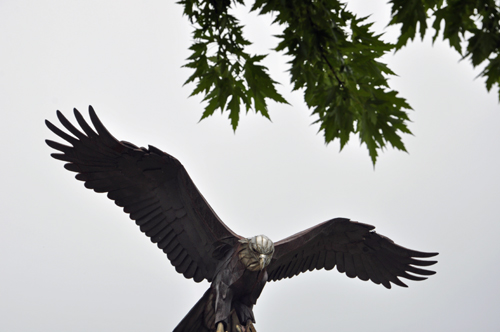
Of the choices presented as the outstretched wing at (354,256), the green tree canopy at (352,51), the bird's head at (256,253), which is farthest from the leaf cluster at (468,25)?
the outstretched wing at (354,256)

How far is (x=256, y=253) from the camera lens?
4.29m

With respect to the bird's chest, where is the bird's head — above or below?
above

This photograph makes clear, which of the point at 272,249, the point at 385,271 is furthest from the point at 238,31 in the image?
the point at 385,271

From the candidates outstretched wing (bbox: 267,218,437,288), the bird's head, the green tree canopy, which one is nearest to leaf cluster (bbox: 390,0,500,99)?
the green tree canopy

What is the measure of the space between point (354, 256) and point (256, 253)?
5.58 ft

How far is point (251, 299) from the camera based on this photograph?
14.7 ft

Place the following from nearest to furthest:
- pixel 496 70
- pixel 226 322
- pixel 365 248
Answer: pixel 496 70 → pixel 226 322 → pixel 365 248

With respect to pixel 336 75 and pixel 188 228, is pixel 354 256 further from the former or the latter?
pixel 336 75

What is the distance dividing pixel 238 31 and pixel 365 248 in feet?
11.9

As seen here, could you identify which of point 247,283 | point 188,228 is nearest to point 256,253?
point 247,283

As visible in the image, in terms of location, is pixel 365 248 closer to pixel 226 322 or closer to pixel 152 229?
pixel 226 322

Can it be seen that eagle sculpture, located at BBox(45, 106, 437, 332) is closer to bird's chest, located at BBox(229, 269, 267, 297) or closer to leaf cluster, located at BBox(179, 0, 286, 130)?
bird's chest, located at BBox(229, 269, 267, 297)

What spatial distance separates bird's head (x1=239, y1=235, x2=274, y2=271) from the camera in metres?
4.27

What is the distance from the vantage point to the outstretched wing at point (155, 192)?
14.6 feet
